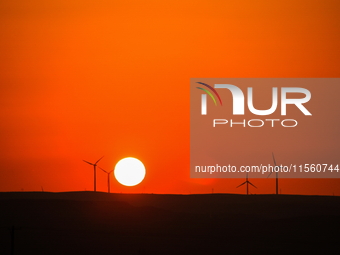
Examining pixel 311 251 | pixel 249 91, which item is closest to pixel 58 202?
pixel 249 91

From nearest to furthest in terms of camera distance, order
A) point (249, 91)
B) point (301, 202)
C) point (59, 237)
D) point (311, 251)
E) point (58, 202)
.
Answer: point (311, 251) < point (59, 237) < point (249, 91) < point (58, 202) < point (301, 202)

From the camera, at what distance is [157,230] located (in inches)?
2534

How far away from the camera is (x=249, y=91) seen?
71.9 m

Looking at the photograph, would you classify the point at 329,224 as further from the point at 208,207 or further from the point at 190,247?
the point at 208,207

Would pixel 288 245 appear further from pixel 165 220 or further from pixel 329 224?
pixel 165 220

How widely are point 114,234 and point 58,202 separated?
1042 inches

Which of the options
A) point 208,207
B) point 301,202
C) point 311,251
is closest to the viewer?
point 311,251

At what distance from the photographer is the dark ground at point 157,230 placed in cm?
5219

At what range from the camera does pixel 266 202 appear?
108 meters

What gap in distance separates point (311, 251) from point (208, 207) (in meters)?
50.9

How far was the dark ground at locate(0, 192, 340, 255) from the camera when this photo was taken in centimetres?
5219

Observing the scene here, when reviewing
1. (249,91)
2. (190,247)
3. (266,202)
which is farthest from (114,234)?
(266,202)

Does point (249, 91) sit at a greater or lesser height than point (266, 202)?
greater

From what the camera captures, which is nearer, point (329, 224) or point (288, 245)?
point (288, 245)
